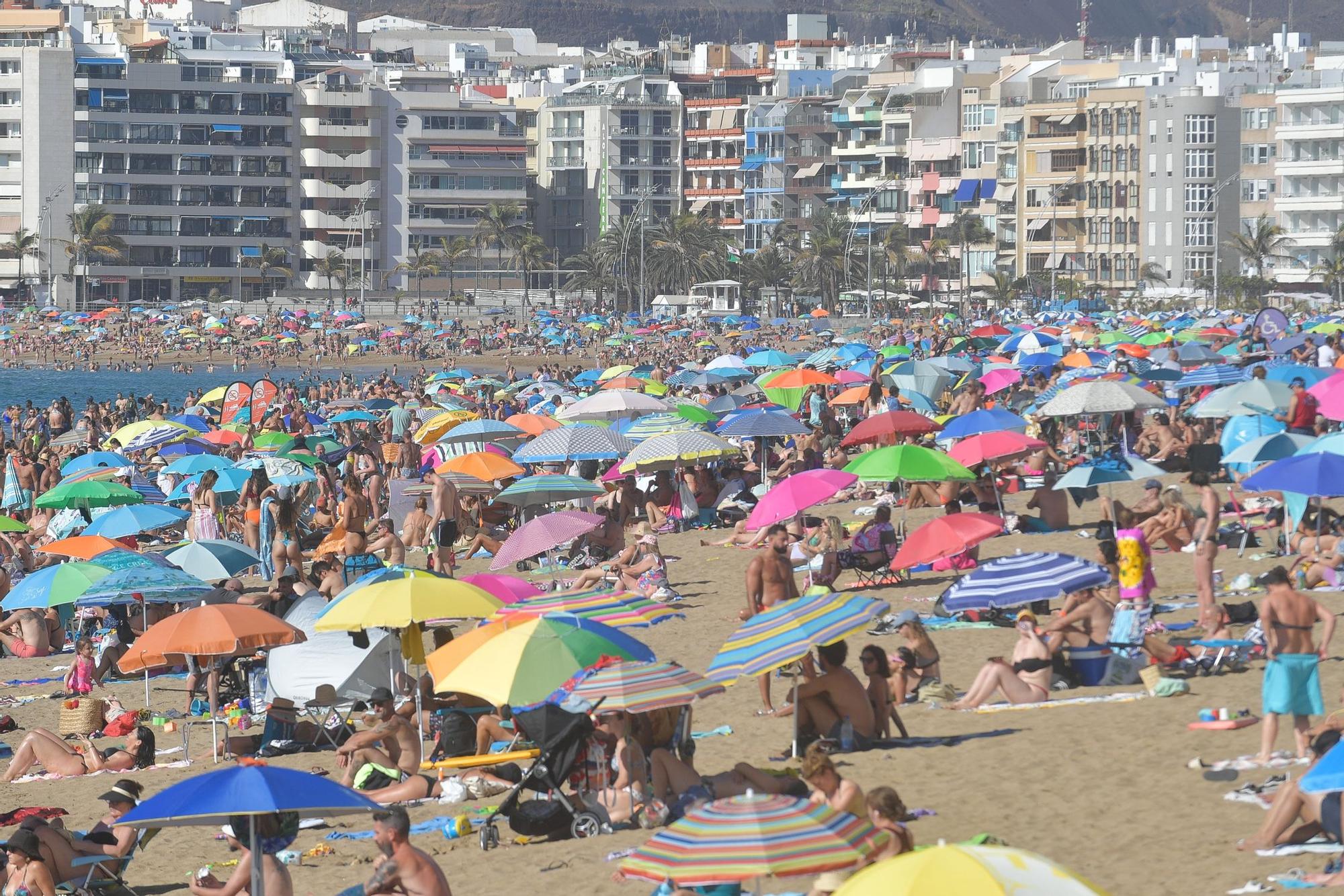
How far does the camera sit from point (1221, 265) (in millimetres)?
93312

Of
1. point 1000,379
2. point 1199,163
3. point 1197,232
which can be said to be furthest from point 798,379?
point 1199,163

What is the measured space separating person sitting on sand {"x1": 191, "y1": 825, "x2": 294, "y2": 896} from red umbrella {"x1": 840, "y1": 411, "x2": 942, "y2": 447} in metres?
11.2

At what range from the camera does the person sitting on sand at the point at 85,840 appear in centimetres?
974

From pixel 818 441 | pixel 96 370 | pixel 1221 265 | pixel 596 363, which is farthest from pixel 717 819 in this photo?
pixel 1221 265

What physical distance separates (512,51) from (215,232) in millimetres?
52567

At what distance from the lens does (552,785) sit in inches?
407

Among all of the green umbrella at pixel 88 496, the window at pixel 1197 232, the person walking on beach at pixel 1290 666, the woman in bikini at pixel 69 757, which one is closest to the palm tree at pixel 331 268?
the window at pixel 1197 232

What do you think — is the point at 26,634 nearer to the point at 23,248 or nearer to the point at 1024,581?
the point at 1024,581

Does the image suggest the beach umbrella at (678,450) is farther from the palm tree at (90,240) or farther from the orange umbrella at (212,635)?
the palm tree at (90,240)

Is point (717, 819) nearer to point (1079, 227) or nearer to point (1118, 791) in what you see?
point (1118, 791)

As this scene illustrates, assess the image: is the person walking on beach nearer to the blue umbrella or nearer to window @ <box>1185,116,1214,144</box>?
the blue umbrella

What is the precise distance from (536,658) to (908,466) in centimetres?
648

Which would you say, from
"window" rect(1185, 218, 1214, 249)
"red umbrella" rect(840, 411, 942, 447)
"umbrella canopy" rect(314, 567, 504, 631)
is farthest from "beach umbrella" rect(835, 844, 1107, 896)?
"window" rect(1185, 218, 1214, 249)

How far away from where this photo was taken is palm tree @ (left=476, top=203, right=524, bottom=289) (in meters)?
105
